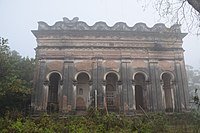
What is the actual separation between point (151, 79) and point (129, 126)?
8.92 metres

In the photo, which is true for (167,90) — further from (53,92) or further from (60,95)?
(53,92)

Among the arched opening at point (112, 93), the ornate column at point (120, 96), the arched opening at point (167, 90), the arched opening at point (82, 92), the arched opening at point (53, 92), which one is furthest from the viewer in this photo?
the arched opening at point (167, 90)

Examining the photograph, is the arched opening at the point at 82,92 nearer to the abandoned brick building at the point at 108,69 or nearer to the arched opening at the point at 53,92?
the abandoned brick building at the point at 108,69

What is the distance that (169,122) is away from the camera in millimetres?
10242

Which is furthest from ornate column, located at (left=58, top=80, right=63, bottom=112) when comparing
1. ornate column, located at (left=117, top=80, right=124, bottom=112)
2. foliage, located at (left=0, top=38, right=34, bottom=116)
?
ornate column, located at (left=117, top=80, right=124, bottom=112)

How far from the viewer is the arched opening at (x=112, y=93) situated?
1834cm

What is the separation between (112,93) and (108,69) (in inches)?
79.2

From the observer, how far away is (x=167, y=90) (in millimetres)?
19719

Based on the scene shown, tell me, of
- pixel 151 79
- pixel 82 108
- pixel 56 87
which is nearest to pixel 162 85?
pixel 151 79

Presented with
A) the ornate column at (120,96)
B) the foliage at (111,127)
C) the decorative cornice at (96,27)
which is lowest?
the foliage at (111,127)

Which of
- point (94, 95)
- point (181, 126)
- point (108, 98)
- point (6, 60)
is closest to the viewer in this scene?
point (181, 126)

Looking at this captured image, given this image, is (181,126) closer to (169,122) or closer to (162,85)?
(169,122)

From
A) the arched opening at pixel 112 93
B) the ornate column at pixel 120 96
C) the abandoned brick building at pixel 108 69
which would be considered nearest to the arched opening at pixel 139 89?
the abandoned brick building at pixel 108 69

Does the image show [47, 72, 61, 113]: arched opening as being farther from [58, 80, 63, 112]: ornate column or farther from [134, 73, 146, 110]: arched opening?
[134, 73, 146, 110]: arched opening
